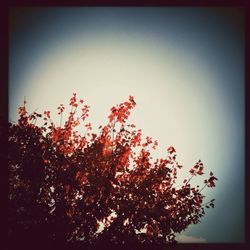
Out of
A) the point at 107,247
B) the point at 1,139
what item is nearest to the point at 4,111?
the point at 1,139

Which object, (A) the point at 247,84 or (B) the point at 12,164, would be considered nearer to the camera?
(B) the point at 12,164

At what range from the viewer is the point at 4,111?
9.28 meters

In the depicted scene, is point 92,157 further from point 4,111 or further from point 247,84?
point 247,84

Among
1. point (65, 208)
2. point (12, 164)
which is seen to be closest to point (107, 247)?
point (65, 208)

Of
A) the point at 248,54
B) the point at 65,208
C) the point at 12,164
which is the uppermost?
the point at 248,54

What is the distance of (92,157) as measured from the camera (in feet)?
31.1

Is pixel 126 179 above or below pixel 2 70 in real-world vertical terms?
below

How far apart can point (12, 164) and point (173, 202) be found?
12.4ft

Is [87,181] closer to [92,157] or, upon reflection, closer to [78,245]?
[92,157]

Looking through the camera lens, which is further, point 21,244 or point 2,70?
point 2,70

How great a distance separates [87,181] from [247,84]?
4.39 metres

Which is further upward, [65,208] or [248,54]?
[248,54]

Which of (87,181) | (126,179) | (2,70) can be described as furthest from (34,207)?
(2,70)

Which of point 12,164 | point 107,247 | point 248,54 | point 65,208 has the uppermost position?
point 248,54
